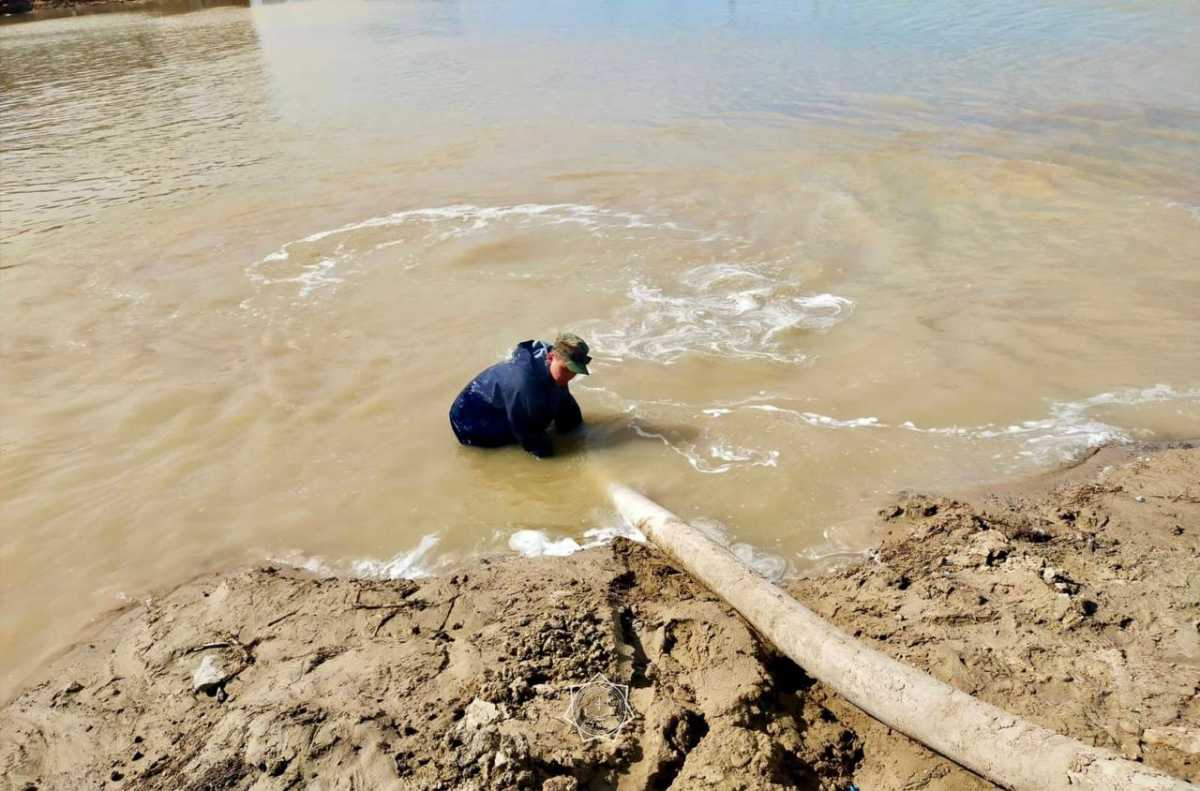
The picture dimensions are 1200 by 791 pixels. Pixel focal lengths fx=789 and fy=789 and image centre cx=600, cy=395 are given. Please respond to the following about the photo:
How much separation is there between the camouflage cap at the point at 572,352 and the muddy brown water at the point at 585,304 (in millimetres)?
727

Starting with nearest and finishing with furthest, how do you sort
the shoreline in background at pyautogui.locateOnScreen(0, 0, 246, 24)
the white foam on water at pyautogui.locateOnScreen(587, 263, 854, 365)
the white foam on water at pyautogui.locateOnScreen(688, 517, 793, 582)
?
the white foam on water at pyautogui.locateOnScreen(688, 517, 793, 582) → the white foam on water at pyautogui.locateOnScreen(587, 263, 854, 365) → the shoreline in background at pyautogui.locateOnScreen(0, 0, 246, 24)

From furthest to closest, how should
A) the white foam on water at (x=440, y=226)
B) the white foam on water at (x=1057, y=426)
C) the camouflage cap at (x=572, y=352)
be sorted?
the white foam on water at (x=440, y=226) → the white foam on water at (x=1057, y=426) → the camouflage cap at (x=572, y=352)

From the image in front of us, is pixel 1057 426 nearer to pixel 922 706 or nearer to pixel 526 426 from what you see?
pixel 922 706

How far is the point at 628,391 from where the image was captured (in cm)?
592

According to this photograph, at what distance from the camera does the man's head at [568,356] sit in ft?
15.4

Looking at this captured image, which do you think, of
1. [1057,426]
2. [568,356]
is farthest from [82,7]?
[1057,426]

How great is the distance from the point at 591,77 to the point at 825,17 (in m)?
8.30

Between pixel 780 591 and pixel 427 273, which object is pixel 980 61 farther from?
pixel 780 591

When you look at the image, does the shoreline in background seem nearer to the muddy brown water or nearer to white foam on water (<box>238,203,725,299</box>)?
the muddy brown water

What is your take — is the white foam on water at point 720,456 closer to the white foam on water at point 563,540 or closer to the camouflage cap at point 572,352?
the white foam on water at point 563,540

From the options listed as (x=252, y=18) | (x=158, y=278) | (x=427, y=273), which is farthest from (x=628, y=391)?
(x=252, y=18)

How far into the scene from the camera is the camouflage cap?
4.70m

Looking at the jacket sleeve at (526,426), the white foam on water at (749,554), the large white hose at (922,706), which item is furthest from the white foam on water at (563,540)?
the jacket sleeve at (526,426)

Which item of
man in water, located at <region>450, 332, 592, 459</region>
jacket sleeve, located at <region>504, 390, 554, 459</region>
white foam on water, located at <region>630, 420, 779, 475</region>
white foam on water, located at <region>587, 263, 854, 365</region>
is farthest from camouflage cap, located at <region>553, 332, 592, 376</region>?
white foam on water, located at <region>587, 263, 854, 365</region>
